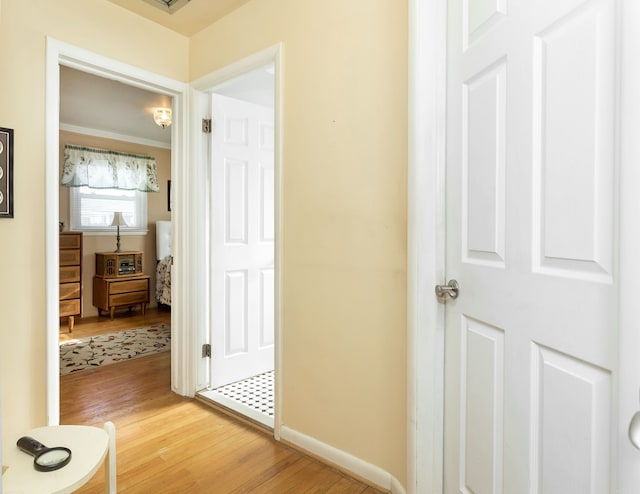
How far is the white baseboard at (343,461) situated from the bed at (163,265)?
3.61 metres

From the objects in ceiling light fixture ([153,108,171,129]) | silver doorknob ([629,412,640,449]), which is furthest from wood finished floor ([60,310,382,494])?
ceiling light fixture ([153,108,171,129])

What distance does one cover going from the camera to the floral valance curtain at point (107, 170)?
4727 mm

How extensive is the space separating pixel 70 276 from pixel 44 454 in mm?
3654

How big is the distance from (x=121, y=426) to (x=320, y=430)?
1.19 metres

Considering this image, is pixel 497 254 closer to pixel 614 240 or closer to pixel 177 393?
pixel 614 240

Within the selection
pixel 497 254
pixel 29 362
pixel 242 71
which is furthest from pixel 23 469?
pixel 242 71

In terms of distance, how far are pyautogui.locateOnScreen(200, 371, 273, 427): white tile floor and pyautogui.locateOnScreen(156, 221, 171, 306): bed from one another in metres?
2.71

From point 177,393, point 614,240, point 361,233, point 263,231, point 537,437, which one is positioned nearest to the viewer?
point 614,240

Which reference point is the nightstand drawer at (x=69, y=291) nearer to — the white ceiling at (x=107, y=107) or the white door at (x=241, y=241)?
the white ceiling at (x=107, y=107)

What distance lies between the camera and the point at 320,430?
6.11 ft

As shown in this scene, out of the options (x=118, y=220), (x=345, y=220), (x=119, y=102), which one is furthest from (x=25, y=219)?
(x=118, y=220)

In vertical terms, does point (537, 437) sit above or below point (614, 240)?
below

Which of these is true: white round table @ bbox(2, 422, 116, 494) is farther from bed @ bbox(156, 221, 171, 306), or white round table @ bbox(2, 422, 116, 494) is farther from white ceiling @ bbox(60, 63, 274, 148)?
bed @ bbox(156, 221, 171, 306)

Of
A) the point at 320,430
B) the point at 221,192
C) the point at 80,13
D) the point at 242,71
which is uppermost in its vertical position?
the point at 80,13
